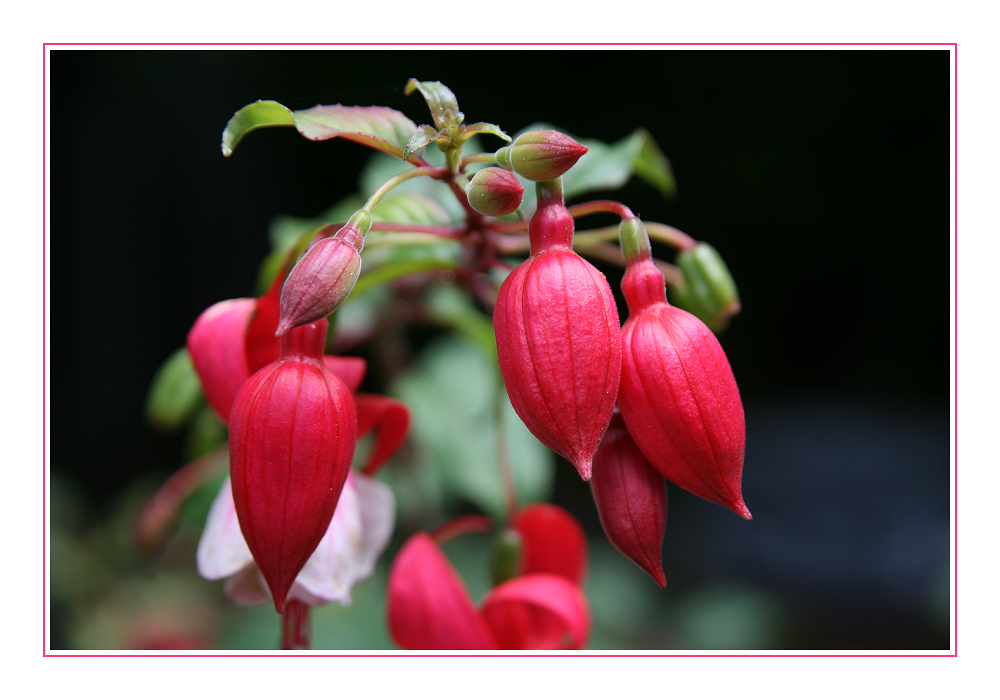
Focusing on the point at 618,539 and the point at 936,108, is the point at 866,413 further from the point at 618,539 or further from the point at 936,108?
the point at 618,539

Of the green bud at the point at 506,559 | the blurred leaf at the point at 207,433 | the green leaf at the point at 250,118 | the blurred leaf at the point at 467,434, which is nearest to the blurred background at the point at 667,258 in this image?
the blurred leaf at the point at 467,434

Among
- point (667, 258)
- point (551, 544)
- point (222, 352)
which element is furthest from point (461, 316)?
point (667, 258)

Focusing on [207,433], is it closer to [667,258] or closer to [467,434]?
[467,434]

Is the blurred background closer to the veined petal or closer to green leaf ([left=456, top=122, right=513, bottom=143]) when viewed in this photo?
the veined petal

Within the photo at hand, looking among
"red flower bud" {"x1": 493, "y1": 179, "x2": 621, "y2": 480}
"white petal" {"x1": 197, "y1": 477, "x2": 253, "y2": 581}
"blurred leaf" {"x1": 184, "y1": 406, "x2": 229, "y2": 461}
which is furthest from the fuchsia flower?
"blurred leaf" {"x1": 184, "y1": 406, "x2": 229, "y2": 461}

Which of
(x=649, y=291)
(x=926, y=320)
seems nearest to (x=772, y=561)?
(x=926, y=320)
